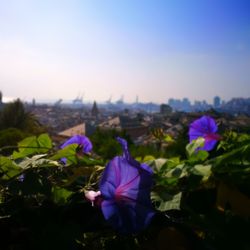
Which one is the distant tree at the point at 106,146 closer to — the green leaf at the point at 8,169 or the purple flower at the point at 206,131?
the purple flower at the point at 206,131

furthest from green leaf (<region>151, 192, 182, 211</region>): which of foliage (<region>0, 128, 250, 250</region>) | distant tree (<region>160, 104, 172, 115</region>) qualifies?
distant tree (<region>160, 104, 172, 115</region>)


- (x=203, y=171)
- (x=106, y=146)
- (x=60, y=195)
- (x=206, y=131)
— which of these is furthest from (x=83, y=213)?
(x=106, y=146)

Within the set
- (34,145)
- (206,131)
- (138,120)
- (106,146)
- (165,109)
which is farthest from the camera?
(165,109)

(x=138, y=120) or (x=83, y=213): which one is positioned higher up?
(x=83, y=213)

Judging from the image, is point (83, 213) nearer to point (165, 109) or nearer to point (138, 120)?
point (138, 120)

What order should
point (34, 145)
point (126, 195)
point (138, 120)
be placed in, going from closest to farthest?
point (126, 195) < point (34, 145) < point (138, 120)

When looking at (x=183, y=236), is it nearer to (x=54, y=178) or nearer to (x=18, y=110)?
(x=54, y=178)
